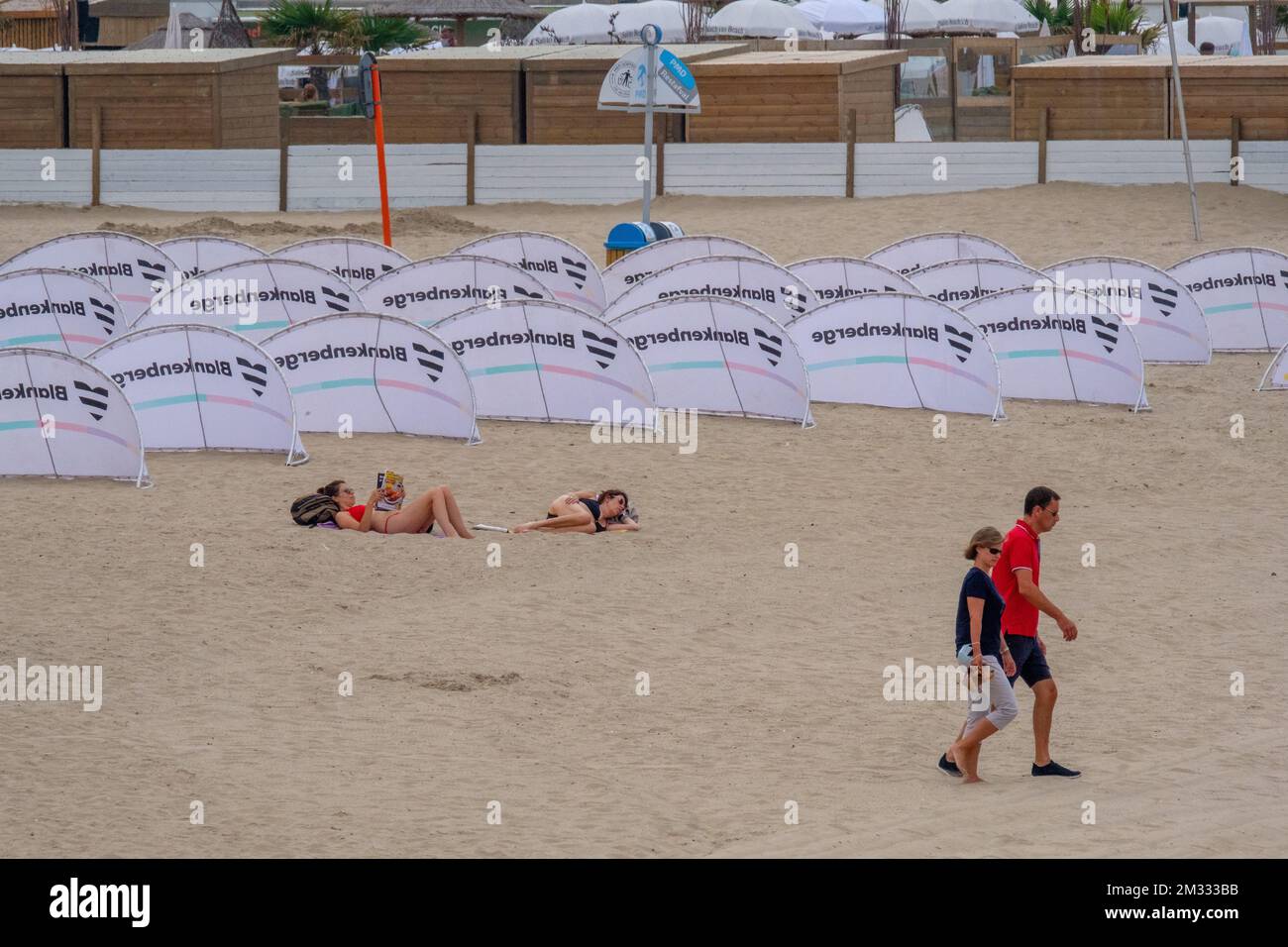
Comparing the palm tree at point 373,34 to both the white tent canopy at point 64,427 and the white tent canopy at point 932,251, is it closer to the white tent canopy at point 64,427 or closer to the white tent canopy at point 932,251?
the white tent canopy at point 932,251

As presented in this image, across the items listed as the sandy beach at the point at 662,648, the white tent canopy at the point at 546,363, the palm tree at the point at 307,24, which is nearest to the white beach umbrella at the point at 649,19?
the palm tree at the point at 307,24

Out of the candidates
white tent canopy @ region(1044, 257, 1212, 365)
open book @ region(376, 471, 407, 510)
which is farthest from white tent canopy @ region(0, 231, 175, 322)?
white tent canopy @ region(1044, 257, 1212, 365)

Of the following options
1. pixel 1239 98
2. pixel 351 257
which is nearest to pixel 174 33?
pixel 351 257

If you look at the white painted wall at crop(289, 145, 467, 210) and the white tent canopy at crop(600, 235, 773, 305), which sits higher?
the white painted wall at crop(289, 145, 467, 210)

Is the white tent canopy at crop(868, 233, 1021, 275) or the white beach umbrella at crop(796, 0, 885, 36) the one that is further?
the white beach umbrella at crop(796, 0, 885, 36)

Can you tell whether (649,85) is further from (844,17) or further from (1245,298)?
(844,17)

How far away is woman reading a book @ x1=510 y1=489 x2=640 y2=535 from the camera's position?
496 inches

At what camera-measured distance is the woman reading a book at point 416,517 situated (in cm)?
1227

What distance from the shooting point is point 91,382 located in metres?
13.5

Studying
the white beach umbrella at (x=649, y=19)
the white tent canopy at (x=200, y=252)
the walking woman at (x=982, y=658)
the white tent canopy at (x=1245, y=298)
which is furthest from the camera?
the white beach umbrella at (x=649, y=19)

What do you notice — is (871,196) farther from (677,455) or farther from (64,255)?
(677,455)

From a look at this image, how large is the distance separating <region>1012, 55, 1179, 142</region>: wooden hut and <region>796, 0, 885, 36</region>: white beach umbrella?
49.5ft

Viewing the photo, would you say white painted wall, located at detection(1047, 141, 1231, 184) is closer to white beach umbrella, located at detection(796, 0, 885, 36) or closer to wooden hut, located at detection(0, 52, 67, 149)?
wooden hut, located at detection(0, 52, 67, 149)

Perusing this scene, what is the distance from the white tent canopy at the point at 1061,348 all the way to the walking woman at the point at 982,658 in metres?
9.53
